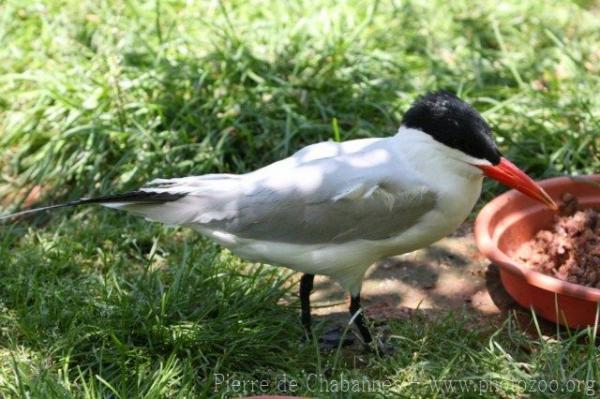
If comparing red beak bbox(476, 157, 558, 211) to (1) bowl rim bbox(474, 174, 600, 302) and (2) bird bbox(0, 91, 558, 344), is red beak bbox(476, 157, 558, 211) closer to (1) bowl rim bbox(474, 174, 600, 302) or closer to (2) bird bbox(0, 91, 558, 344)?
(2) bird bbox(0, 91, 558, 344)

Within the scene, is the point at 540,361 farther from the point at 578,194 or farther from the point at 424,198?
the point at 578,194

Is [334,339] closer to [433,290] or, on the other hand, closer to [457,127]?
[433,290]

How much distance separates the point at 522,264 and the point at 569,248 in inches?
12.2

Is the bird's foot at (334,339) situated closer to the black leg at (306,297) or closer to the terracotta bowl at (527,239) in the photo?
the black leg at (306,297)

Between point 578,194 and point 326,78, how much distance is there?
1.67 m

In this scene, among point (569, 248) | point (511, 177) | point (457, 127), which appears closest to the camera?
point (457, 127)

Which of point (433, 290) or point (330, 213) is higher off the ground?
point (330, 213)

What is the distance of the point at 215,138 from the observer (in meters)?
5.00

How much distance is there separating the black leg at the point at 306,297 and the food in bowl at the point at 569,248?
1029mm

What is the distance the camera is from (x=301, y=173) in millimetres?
3447

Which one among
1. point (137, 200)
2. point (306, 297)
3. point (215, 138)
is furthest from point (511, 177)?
point (215, 138)

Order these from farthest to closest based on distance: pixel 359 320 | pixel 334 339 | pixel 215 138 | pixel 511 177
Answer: pixel 215 138, pixel 334 339, pixel 359 320, pixel 511 177

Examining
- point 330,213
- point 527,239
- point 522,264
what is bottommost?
point 527,239

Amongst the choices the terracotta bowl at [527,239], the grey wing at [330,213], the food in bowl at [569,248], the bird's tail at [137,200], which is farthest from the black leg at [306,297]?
the food in bowl at [569,248]
